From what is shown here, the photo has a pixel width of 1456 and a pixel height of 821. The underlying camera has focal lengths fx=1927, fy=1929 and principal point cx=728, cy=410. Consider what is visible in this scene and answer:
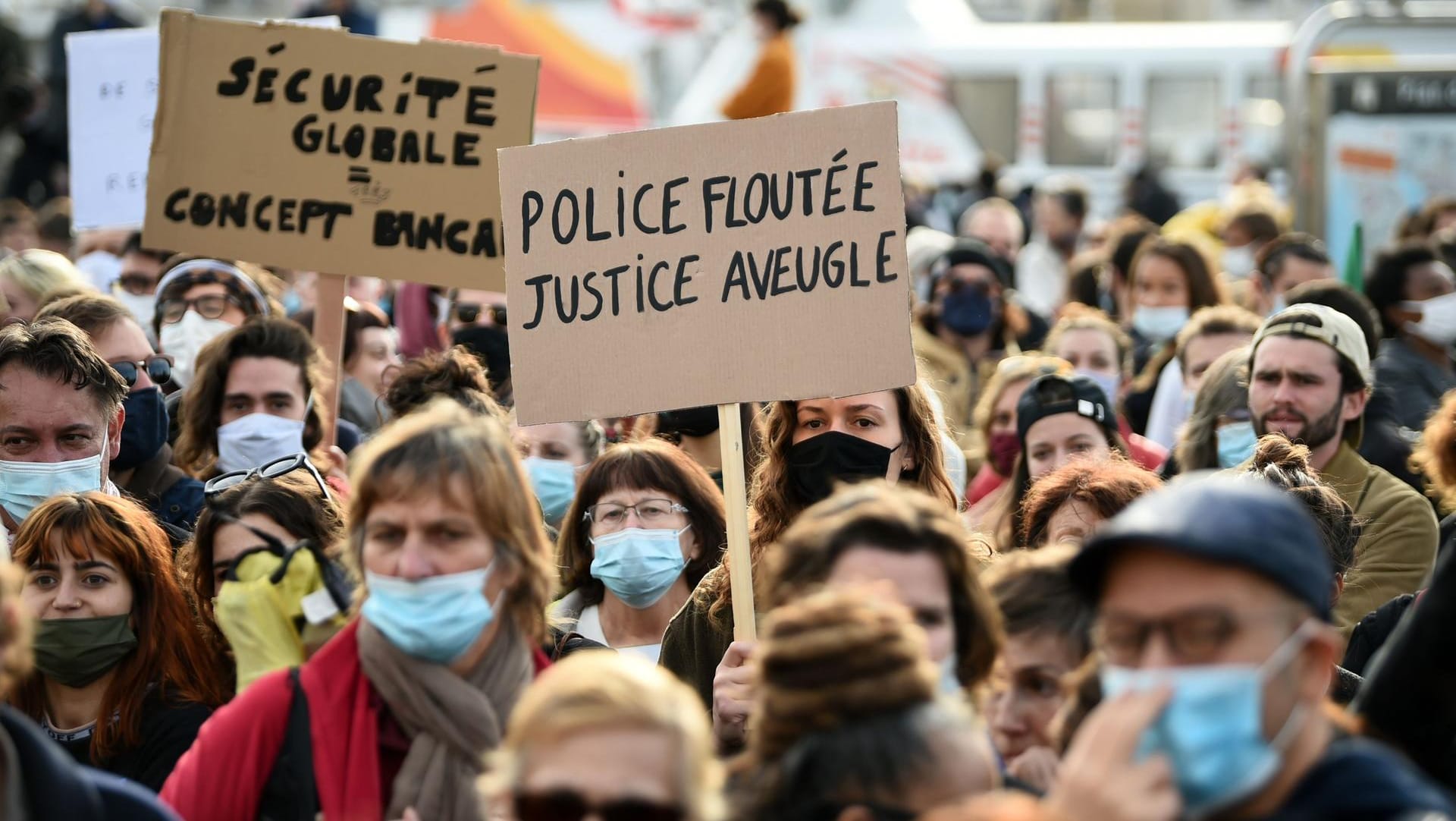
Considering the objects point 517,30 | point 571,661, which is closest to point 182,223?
point 571,661

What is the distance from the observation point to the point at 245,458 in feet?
20.2

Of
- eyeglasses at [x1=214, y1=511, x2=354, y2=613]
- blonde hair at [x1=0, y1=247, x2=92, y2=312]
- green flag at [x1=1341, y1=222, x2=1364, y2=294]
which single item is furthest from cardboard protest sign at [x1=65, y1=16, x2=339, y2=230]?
green flag at [x1=1341, y1=222, x2=1364, y2=294]

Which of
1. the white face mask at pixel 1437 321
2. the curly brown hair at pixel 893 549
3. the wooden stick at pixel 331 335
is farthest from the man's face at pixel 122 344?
the white face mask at pixel 1437 321

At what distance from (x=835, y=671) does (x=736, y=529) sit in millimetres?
1574

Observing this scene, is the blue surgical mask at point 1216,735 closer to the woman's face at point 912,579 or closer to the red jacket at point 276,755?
the woman's face at point 912,579

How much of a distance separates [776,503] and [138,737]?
5.33ft

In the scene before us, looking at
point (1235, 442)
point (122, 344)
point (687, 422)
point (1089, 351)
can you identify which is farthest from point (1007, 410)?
point (122, 344)

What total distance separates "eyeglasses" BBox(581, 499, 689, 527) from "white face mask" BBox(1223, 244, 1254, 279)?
798 centimetres

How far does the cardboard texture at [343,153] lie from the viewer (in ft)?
20.8

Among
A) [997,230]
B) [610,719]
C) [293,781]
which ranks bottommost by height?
[293,781]

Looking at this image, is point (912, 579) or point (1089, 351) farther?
point (1089, 351)

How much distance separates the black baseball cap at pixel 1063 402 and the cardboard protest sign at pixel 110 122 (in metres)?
3.63

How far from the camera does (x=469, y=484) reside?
3.51 m

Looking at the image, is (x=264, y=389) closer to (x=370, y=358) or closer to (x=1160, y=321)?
(x=370, y=358)
